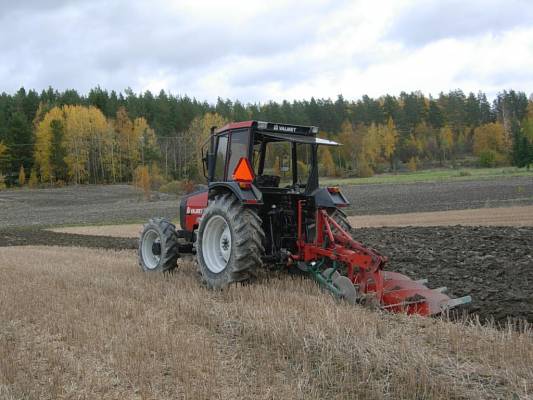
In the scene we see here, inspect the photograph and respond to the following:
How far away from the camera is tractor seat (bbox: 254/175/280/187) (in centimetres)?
866

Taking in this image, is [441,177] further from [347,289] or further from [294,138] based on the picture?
[347,289]

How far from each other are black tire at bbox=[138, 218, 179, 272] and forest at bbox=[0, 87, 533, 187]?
3382cm

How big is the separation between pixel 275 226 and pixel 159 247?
8.04ft

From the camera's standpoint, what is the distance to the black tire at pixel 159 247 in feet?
30.7

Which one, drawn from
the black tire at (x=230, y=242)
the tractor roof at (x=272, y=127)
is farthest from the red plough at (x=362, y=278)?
the tractor roof at (x=272, y=127)

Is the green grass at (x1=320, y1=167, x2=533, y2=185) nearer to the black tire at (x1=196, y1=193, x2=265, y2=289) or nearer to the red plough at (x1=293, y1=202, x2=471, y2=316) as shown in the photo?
the red plough at (x1=293, y1=202, x2=471, y2=316)

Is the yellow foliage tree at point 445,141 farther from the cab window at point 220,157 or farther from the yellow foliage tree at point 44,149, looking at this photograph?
the cab window at point 220,157

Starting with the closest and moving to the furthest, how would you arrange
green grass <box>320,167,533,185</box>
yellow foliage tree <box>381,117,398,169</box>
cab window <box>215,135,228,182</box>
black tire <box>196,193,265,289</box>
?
black tire <box>196,193,265,289</box> < cab window <box>215,135,228,182</box> < green grass <box>320,167,533,185</box> < yellow foliage tree <box>381,117,398,169</box>

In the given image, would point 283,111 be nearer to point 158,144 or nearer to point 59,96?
point 158,144

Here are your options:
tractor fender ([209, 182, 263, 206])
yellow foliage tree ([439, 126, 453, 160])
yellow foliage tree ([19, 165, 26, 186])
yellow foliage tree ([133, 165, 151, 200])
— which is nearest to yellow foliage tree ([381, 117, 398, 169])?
yellow foliage tree ([439, 126, 453, 160])

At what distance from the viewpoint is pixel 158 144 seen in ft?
256

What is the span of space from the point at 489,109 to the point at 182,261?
5074 inches

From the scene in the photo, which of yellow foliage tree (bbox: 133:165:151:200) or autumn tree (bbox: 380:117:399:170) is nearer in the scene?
yellow foliage tree (bbox: 133:165:151:200)

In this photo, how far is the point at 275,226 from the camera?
8.34m
